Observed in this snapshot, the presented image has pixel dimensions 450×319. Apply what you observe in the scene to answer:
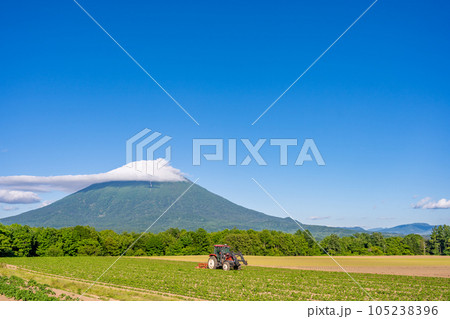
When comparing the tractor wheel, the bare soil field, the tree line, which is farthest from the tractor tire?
the tree line

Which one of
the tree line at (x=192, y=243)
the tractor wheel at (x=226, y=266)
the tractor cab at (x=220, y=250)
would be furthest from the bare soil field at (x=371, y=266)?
the tree line at (x=192, y=243)

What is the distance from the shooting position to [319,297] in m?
18.3

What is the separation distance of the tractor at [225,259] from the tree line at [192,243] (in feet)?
154

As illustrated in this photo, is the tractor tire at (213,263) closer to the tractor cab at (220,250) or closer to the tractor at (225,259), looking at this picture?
the tractor at (225,259)

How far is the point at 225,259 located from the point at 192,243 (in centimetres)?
5229

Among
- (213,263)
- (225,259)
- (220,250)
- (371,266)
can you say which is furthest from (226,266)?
(371,266)

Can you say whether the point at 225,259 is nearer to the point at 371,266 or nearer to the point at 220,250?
the point at 220,250

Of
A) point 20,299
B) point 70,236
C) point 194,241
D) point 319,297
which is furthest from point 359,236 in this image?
point 20,299

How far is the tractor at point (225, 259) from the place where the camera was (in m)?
32.0

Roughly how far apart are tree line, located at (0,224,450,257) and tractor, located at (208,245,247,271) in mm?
46850

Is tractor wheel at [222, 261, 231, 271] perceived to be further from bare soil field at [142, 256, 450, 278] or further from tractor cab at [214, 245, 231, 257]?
bare soil field at [142, 256, 450, 278]

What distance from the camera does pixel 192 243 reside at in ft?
274

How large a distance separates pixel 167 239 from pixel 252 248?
1889cm
